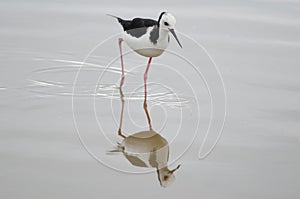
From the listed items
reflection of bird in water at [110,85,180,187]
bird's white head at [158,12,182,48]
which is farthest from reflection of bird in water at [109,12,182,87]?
reflection of bird in water at [110,85,180,187]

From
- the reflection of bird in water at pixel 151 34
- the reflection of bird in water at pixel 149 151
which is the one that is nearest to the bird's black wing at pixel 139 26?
the reflection of bird in water at pixel 151 34

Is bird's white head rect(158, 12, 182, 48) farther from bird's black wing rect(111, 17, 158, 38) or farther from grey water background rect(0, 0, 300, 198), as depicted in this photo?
grey water background rect(0, 0, 300, 198)

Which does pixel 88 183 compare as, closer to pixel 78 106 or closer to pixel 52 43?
pixel 78 106

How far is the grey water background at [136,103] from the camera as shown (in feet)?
8.12

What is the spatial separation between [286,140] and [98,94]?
110 centimetres

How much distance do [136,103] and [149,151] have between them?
556 mm

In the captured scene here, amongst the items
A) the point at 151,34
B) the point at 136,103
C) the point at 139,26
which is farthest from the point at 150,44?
the point at 136,103

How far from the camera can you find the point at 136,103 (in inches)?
128

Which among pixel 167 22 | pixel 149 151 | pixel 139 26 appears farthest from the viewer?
pixel 139 26

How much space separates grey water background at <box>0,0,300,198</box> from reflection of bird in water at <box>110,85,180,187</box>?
0.15 ft

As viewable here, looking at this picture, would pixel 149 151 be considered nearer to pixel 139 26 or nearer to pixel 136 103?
pixel 136 103

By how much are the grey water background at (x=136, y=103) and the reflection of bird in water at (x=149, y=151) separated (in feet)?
0.15

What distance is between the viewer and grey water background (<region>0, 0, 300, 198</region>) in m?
2.47

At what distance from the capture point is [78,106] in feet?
10.4
